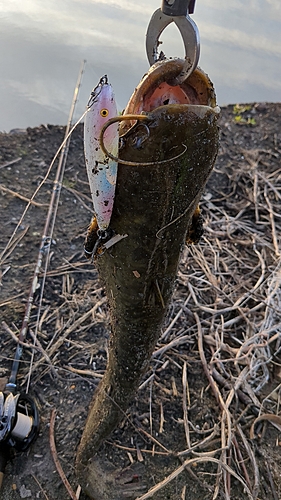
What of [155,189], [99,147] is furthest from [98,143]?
[155,189]

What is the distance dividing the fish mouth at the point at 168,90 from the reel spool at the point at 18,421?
1.32m

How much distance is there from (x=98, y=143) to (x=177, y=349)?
5.38 ft

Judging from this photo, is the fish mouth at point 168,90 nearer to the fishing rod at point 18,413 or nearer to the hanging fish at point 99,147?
the hanging fish at point 99,147

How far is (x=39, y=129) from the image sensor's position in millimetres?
3502

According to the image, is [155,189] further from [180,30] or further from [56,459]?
[56,459]

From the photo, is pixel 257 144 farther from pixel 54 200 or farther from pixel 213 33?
pixel 54 200

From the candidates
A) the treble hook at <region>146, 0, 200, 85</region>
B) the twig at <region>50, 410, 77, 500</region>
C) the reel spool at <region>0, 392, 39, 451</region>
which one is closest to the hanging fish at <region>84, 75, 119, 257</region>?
the treble hook at <region>146, 0, 200, 85</region>

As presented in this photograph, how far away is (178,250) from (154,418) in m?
1.24

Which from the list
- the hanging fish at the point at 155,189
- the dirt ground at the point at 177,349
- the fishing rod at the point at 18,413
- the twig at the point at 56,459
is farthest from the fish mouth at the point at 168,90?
the twig at the point at 56,459

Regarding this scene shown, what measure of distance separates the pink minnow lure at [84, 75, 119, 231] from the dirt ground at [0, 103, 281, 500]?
115 centimetres

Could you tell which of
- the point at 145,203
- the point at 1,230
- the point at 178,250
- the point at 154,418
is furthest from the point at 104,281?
the point at 1,230

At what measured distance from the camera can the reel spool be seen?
5.41 feet

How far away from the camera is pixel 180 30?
0.84 m

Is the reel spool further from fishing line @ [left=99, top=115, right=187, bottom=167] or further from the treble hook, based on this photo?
→ the treble hook
